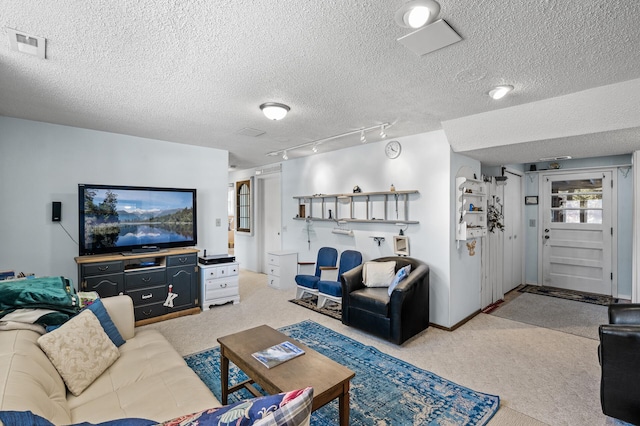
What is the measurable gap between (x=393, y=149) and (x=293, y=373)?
3.25 m

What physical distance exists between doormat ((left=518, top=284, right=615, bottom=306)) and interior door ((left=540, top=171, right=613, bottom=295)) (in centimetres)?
15

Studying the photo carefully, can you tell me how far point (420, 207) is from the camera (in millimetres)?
3969

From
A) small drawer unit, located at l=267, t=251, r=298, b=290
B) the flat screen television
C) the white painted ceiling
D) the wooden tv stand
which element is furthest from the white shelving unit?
the flat screen television

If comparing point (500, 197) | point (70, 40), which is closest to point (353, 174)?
point (500, 197)

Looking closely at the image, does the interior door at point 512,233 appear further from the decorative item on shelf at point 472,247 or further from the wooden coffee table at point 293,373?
the wooden coffee table at point 293,373

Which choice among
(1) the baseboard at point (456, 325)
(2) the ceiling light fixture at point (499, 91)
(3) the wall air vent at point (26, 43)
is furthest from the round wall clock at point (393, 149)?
(3) the wall air vent at point (26, 43)

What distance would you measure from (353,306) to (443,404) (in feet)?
4.79

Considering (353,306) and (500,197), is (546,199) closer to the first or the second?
(500,197)

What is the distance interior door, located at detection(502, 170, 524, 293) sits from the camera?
523 centimetres

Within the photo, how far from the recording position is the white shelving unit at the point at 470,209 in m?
3.73

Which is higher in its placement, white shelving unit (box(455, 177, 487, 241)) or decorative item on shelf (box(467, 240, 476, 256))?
white shelving unit (box(455, 177, 487, 241))

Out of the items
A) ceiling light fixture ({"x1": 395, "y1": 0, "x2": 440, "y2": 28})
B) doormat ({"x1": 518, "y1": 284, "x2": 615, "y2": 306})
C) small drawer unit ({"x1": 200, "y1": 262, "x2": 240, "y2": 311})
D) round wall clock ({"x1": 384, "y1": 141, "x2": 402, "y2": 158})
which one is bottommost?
doormat ({"x1": 518, "y1": 284, "x2": 615, "y2": 306})

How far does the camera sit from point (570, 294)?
5.14 metres

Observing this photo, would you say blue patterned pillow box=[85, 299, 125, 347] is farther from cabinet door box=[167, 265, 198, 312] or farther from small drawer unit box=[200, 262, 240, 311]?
small drawer unit box=[200, 262, 240, 311]
